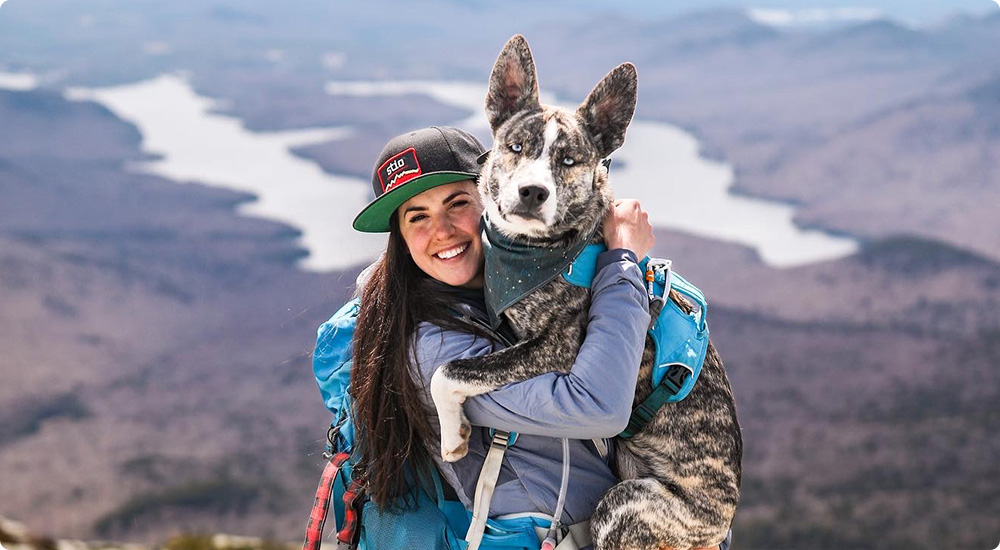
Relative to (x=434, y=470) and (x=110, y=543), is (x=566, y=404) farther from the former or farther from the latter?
(x=110, y=543)

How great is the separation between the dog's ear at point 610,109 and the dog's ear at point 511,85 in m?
0.20

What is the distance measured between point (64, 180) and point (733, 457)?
4438 cm

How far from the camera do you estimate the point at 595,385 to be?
2635mm

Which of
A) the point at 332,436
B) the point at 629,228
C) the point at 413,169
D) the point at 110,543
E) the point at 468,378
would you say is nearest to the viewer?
the point at 468,378

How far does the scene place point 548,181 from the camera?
292 cm

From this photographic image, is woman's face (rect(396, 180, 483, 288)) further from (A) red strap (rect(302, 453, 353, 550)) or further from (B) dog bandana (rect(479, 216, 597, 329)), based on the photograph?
(A) red strap (rect(302, 453, 353, 550))

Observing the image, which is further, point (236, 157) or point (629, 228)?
point (236, 157)

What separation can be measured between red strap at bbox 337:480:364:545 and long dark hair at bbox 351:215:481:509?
4 centimetres

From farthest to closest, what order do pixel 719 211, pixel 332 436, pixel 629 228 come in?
pixel 719 211
pixel 332 436
pixel 629 228

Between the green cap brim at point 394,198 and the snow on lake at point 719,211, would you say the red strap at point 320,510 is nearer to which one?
the green cap brim at point 394,198

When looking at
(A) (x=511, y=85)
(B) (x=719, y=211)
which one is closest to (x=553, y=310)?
(A) (x=511, y=85)

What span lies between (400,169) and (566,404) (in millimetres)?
1006

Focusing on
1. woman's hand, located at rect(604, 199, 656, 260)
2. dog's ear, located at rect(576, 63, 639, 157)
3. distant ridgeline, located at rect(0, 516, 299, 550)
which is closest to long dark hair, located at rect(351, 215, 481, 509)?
woman's hand, located at rect(604, 199, 656, 260)

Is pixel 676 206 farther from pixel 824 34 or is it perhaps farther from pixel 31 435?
pixel 824 34
